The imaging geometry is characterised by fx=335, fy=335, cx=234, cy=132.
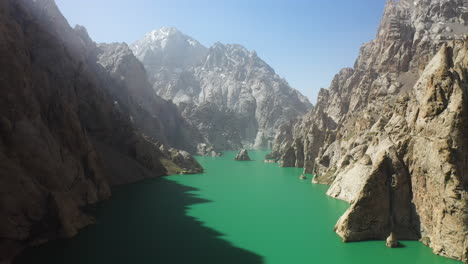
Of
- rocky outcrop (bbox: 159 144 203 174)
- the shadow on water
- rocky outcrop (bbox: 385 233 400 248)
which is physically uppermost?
rocky outcrop (bbox: 159 144 203 174)

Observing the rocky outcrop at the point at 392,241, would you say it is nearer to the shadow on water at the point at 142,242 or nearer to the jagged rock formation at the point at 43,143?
the shadow on water at the point at 142,242

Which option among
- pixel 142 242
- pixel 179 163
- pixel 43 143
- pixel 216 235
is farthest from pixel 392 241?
pixel 179 163

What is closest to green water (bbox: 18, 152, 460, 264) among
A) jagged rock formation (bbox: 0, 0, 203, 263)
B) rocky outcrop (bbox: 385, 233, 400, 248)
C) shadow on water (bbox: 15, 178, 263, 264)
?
shadow on water (bbox: 15, 178, 263, 264)

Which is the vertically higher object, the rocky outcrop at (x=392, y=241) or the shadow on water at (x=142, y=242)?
the rocky outcrop at (x=392, y=241)

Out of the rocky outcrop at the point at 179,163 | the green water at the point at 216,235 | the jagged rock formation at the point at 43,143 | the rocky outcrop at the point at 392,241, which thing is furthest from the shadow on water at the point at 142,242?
the rocky outcrop at the point at 179,163

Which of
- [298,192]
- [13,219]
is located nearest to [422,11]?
[298,192]

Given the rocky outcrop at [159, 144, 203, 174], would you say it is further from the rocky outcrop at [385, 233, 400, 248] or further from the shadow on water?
the rocky outcrop at [385, 233, 400, 248]
